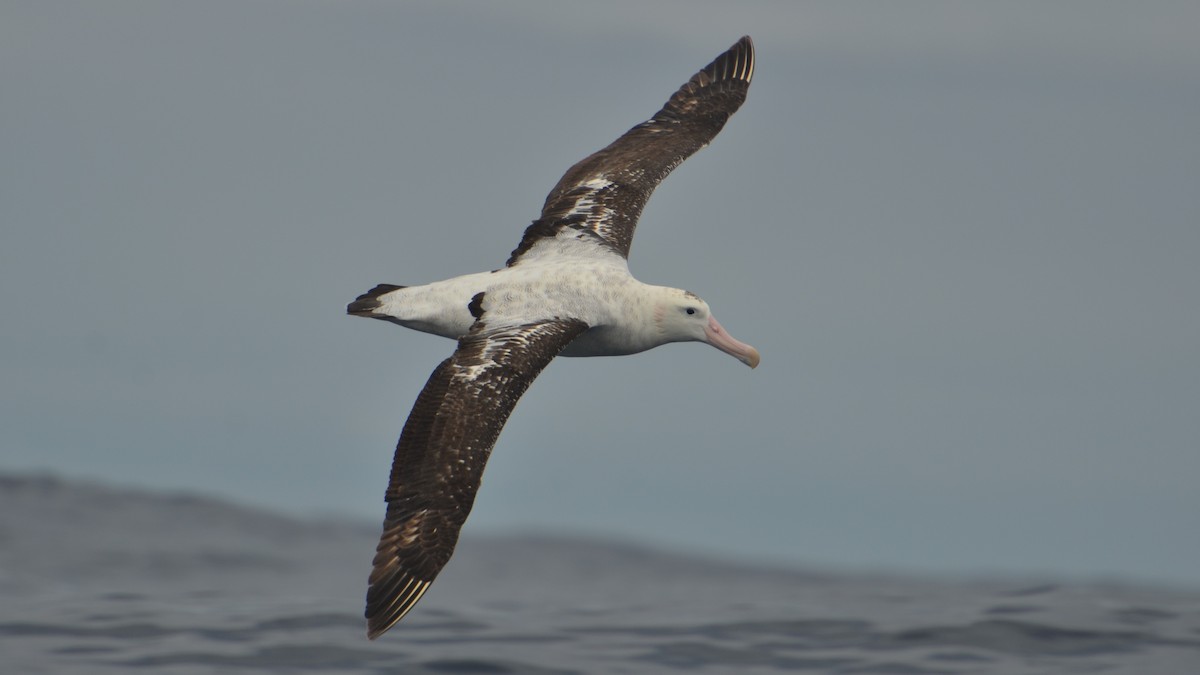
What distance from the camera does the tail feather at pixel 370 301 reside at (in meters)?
12.5

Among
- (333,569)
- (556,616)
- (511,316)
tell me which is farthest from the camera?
(333,569)

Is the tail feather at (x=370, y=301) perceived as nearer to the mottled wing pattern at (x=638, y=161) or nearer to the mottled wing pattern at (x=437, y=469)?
the mottled wing pattern at (x=638, y=161)

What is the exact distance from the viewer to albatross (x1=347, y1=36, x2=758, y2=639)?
10500mm

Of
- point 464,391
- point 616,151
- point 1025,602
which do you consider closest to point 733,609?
point 1025,602

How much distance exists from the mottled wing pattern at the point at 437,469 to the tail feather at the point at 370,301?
1.55m

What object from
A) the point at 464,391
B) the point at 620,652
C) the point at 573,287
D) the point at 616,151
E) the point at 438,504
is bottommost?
the point at 620,652

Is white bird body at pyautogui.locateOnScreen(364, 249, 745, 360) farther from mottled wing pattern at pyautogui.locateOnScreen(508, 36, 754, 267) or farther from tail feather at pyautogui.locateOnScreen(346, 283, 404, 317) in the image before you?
mottled wing pattern at pyautogui.locateOnScreen(508, 36, 754, 267)

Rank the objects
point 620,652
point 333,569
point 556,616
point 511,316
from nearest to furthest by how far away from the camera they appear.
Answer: point 511,316
point 620,652
point 556,616
point 333,569

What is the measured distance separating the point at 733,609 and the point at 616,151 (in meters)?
4.81

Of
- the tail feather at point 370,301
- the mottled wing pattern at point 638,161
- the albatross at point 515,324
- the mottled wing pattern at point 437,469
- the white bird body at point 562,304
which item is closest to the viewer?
the mottled wing pattern at point 437,469

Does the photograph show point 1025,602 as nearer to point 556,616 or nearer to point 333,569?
point 556,616

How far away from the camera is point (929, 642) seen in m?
14.1

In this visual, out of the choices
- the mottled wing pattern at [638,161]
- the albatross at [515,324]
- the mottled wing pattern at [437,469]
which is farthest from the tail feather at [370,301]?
the mottled wing pattern at [437,469]

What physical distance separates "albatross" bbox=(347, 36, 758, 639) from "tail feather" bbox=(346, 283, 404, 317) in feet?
0.04
